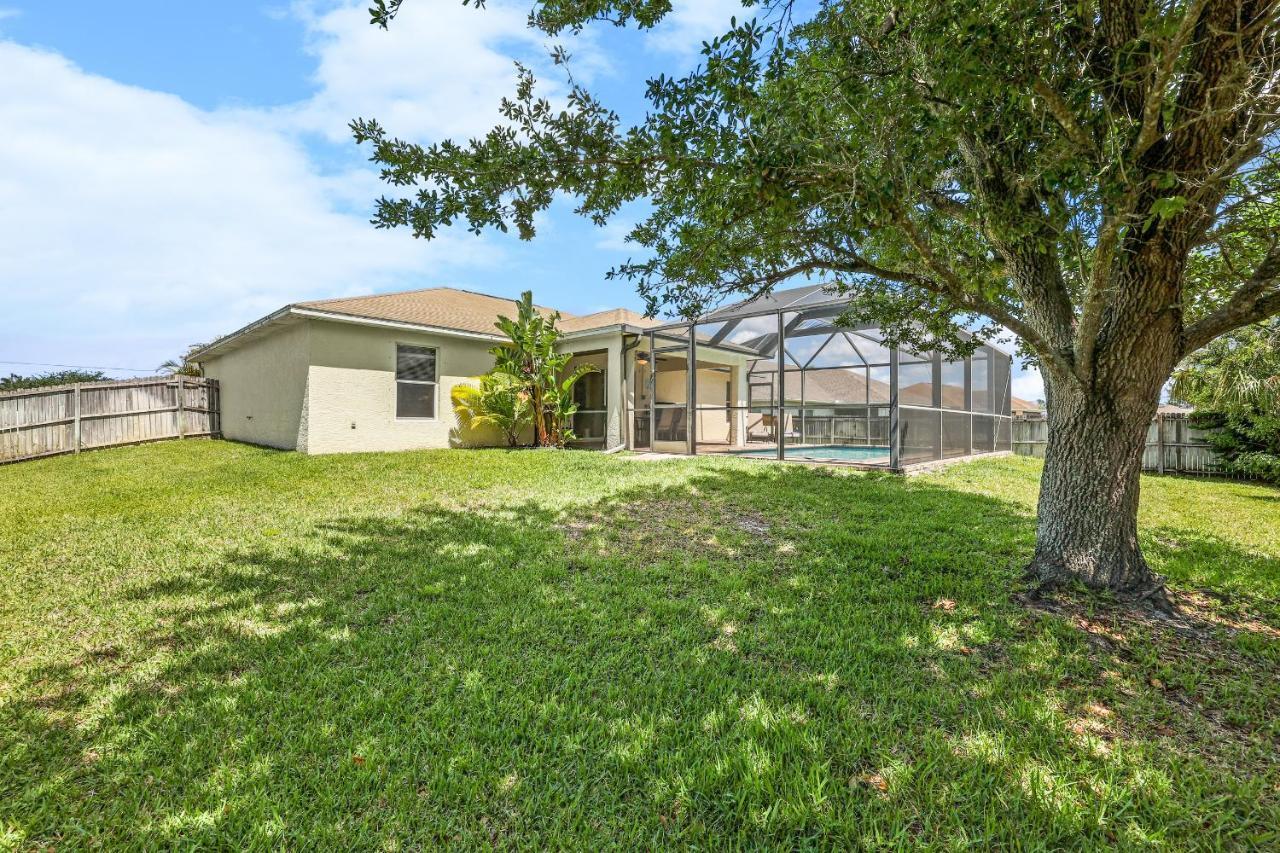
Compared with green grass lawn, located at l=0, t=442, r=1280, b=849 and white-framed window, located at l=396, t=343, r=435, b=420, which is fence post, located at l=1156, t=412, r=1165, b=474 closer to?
green grass lawn, located at l=0, t=442, r=1280, b=849

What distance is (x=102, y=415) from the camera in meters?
11.9

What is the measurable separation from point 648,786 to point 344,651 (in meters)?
1.98

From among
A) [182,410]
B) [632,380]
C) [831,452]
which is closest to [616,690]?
[632,380]

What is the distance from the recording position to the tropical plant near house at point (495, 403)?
1148cm

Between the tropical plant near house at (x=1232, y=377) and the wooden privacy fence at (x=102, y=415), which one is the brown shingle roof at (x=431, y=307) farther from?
the tropical plant near house at (x=1232, y=377)

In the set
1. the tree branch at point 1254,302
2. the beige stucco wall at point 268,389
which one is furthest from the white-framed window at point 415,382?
the tree branch at point 1254,302

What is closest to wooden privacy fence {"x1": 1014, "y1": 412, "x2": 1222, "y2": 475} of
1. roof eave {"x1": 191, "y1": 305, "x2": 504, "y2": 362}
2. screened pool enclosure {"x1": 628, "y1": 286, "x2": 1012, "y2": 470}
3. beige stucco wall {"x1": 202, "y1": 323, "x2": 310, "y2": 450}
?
screened pool enclosure {"x1": 628, "y1": 286, "x2": 1012, "y2": 470}

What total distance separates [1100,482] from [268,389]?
14601mm

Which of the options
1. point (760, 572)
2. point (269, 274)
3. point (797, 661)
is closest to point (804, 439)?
point (760, 572)

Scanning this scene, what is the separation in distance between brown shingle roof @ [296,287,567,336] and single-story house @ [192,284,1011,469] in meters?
0.07

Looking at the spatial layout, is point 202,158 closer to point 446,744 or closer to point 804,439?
point 446,744

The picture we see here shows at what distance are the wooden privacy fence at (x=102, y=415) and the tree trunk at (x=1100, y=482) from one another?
1731 centimetres

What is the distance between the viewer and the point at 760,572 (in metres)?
4.18

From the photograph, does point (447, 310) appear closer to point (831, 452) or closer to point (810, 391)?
point (810, 391)
